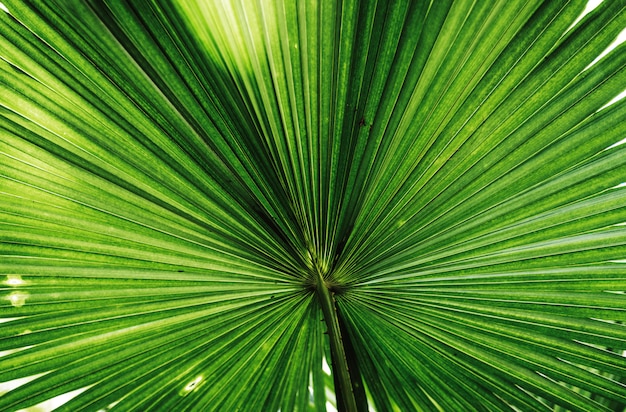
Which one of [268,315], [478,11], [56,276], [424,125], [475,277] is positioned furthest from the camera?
[268,315]

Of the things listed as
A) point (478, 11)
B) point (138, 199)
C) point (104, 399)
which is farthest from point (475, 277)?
point (104, 399)

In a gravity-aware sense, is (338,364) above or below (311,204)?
below

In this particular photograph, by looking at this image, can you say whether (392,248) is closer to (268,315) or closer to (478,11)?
(268,315)

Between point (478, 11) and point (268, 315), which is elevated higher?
point (478, 11)

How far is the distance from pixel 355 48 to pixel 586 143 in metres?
0.85

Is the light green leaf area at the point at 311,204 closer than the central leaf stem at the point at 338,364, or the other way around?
the light green leaf area at the point at 311,204

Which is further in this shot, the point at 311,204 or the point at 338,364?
the point at 311,204

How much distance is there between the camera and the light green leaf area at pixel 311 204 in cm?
120

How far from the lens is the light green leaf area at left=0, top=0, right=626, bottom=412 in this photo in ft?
3.92

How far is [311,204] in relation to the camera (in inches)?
65.4

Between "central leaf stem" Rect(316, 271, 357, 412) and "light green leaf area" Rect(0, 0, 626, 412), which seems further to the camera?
"central leaf stem" Rect(316, 271, 357, 412)

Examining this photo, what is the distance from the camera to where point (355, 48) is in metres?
1.27

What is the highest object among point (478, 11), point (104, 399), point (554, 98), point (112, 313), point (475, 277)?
point (478, 11)

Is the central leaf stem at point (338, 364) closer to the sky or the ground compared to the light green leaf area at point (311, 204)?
closer to the ground
